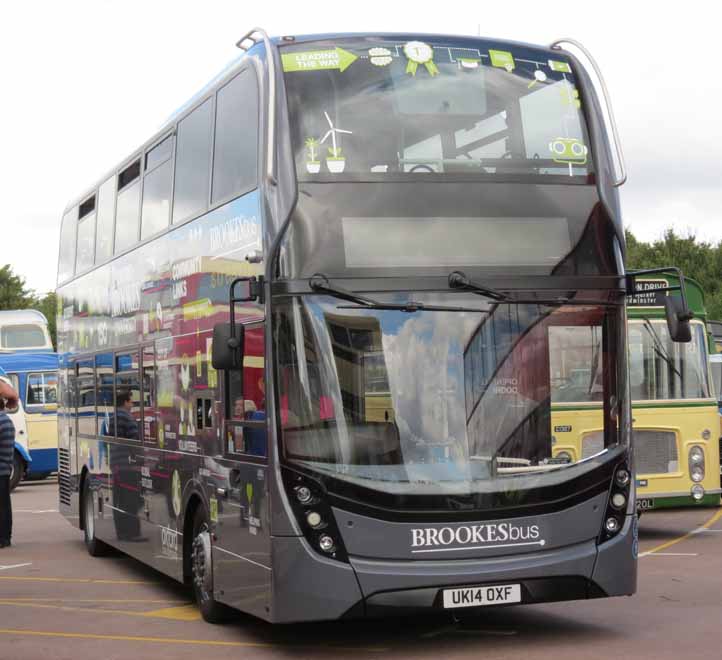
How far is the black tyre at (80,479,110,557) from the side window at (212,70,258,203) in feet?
24.4

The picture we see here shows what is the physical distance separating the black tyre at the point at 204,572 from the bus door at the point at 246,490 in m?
0.24

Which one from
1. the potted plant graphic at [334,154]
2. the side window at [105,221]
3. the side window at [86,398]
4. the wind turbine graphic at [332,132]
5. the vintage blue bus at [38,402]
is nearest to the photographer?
the potted plant graphic at [334,154]

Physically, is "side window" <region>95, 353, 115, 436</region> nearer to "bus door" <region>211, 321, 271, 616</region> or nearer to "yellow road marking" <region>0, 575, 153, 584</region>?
"yellow road marking" <region>0, 575, 153, 584</region>

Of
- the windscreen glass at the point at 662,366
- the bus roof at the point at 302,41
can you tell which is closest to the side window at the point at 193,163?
the bus roof at the point at 302,41

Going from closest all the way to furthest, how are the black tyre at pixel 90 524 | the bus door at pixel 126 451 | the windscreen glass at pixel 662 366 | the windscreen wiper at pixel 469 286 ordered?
the windscreen wiper at pixel 469 286
the bus door at pixel 126 451
the black tyre at pixel 90 524
the windscreen glass at pixel 662 366

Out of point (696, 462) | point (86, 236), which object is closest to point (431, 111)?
point (86, 236)

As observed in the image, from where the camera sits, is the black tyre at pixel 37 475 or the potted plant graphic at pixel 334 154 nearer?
the potted plant graphic at pixel 334 154

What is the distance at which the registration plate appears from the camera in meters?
9.65

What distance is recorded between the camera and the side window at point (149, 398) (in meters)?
13.9

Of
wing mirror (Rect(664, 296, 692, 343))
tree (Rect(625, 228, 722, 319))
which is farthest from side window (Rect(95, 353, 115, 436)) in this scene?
tree (Rect(625, 228, 722, 319))

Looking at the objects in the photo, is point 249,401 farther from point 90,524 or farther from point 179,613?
point 90,524

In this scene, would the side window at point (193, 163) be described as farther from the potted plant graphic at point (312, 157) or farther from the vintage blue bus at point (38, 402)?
the vintage blue bus at point (38, 402)

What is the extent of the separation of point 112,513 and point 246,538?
6.45m

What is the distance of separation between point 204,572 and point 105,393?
5.44 meters
